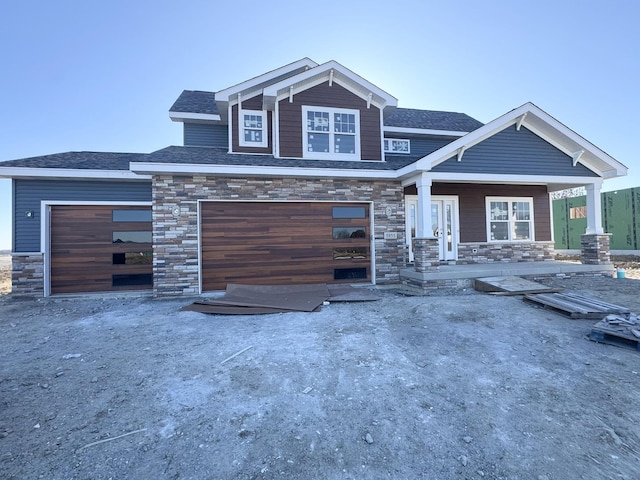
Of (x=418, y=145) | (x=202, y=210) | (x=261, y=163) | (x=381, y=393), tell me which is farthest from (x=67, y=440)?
(x=418, y=145)

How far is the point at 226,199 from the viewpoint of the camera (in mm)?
8219

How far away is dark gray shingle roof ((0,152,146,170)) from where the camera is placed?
823 centimetres

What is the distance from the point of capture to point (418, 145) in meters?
12.2

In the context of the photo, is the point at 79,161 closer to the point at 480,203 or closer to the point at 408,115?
the point at 408,115

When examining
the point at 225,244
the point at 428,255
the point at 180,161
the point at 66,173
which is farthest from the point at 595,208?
the point at 66,173

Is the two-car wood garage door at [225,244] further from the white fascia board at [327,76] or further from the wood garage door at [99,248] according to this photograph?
the white fascia board at [327,76]

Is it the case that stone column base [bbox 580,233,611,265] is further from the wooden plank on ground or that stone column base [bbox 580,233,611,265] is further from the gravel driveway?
the gravel driveway

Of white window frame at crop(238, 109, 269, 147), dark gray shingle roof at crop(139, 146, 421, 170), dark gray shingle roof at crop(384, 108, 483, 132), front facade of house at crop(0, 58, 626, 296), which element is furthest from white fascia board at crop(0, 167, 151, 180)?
dark gray shingle roof at crop(384, 108, 483, 132)

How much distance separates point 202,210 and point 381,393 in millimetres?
6752

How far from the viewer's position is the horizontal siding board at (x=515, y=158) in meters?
8.73

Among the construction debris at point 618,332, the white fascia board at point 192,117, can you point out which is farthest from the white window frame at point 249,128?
the construction debris at point 618,332

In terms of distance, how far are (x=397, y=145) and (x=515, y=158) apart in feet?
13.8

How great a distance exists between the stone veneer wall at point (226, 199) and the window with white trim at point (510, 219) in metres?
4.27

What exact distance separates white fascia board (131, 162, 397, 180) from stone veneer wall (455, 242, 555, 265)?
426 centimetres
